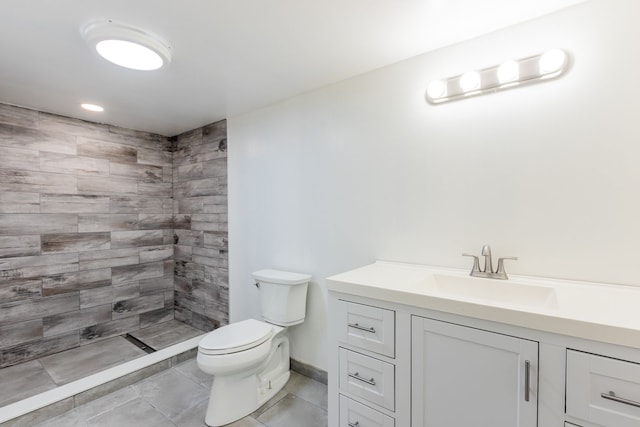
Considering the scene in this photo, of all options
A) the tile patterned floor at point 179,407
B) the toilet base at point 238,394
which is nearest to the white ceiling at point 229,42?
the toilet base at point 238,394

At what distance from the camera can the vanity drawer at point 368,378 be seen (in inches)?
53.2

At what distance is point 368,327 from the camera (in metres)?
1.42

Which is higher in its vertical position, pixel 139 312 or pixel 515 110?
pixel 515 110

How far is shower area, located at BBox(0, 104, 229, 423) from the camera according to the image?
248 cm

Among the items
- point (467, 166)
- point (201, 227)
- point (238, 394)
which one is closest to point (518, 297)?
point (467, 166)

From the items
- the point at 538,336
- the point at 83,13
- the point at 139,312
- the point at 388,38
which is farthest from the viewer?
the point at 139,312

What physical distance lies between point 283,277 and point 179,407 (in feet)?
3.58

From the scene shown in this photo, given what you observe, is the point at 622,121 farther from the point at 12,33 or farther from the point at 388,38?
the point at 12,33

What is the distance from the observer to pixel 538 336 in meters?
1.02

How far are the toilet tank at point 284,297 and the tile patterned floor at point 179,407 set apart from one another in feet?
1.67

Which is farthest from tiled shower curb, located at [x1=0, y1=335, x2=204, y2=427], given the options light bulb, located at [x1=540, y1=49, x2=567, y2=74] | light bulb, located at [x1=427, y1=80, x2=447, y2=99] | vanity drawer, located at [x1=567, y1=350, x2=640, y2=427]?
light bulb, located at [x1=540, y1=49, x2=567, y2=74]

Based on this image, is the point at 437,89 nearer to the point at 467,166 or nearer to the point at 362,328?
the point at 467,166

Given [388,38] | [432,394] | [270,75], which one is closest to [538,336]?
[432,394]

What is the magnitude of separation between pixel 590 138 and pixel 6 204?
13.0ft
